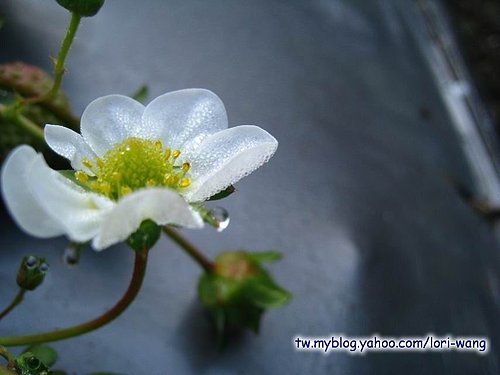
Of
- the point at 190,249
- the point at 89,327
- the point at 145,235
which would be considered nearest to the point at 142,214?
the point at 145,235

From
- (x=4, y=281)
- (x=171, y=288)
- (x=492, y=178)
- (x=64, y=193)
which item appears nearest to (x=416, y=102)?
(x=492, y=178)

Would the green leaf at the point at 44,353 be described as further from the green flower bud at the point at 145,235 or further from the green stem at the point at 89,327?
the green flower bud at the point at 145,235

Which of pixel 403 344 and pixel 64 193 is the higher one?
pixel 64 193

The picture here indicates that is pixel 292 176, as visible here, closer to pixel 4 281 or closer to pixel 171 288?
pixel 171 288

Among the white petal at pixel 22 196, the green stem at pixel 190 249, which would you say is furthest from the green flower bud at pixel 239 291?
the white petal at pixel 22 196

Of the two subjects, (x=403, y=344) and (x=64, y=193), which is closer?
(x=64, y=193)

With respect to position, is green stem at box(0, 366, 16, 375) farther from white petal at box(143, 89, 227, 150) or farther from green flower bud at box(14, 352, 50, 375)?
white petal at box(143, 89, 227, 150)

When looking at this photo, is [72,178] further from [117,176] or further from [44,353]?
[44,353]

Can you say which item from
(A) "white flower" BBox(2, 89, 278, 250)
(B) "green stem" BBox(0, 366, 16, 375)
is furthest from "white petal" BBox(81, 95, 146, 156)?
(B) "green stem" BBox(0, 366, 16, 375)
